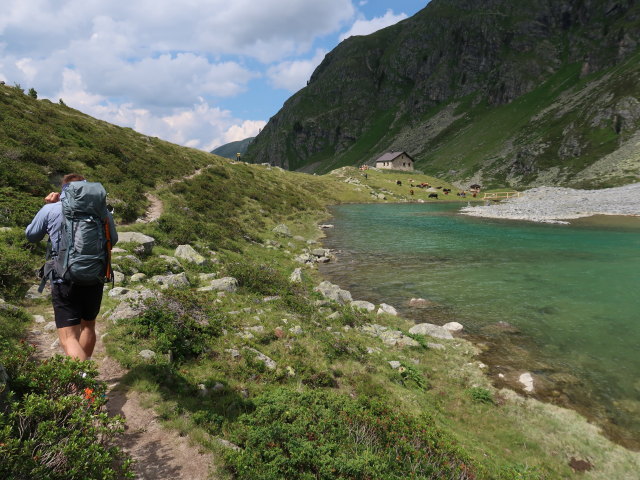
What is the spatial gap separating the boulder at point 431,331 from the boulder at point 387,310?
1929mm

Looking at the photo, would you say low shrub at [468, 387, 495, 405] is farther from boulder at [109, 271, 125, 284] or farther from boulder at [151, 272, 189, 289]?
boulder at [109, 271, 125, 284]

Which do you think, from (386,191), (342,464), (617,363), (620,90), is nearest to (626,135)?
(620,90)

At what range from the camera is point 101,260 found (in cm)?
627

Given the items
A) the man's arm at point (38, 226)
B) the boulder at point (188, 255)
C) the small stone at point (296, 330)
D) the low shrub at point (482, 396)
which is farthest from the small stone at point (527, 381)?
the boulder at point (188, 255)

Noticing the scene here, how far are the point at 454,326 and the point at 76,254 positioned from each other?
15508mm

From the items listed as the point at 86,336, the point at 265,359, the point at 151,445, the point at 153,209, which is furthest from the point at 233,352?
the point at 153,209

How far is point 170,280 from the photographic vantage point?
1347 centimetres

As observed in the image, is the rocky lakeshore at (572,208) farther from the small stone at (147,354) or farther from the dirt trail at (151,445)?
the dirt trail at (151,445)

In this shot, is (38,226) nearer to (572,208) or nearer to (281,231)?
(281,231)

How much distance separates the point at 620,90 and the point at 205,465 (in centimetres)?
18902

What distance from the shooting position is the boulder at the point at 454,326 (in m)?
15.9

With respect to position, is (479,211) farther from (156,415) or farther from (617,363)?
(156,415)

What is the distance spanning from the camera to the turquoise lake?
11846 mm

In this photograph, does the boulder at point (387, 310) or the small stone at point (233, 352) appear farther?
the boulder at point (387, 310)
